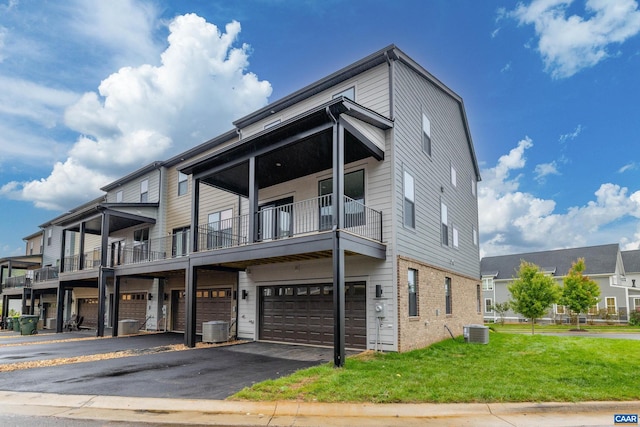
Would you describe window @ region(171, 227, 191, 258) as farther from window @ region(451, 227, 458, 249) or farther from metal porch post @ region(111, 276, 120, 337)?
window @ region(451, 227, 458, 249)

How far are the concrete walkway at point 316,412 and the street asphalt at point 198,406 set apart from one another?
1 centimetres

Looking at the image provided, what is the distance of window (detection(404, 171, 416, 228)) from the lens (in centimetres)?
1311

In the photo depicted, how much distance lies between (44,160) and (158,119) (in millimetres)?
8760

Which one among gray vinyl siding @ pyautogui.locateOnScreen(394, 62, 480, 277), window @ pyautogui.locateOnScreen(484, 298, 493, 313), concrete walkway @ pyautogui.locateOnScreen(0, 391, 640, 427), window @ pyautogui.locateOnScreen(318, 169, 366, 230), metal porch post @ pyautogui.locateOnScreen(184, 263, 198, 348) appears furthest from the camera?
window @ pyautogui.locateOnScreen(484, 298, 493, 313)

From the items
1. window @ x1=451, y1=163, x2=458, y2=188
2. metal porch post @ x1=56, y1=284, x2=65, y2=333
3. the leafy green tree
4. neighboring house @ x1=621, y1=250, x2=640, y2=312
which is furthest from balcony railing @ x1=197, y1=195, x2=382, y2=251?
neighboring house @ x1=621, y1=250, x2=640, y2=312

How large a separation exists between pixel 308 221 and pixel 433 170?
19.1 feet

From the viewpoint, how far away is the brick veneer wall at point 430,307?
12062 mm

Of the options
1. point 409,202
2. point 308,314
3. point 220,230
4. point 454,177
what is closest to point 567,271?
point 454,177

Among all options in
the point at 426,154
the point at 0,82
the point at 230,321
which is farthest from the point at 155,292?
the point at 426,154

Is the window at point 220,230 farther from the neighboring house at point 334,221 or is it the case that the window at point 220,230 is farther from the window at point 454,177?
the window at point 454,177

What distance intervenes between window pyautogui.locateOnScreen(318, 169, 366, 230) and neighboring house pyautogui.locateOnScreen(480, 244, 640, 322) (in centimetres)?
2948

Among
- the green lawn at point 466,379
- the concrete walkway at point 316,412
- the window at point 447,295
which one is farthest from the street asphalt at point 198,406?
the window at point 447,295

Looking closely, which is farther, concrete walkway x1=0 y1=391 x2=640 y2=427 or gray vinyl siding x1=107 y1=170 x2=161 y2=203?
gray vinyl siding x1=107 y1=170 x2=161 y2=203

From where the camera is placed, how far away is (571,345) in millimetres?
13586
